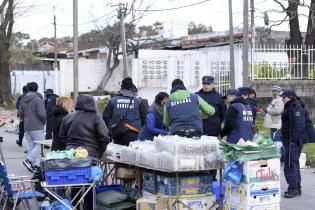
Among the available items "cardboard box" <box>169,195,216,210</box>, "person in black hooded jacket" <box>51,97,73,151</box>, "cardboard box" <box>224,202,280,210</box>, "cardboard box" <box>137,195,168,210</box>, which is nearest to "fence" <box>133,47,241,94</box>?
"person in black hooded jacket" <box>51,97,73,151</box>

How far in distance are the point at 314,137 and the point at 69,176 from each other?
4.48 metres

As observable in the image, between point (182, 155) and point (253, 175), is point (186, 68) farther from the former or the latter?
point (253, 175)

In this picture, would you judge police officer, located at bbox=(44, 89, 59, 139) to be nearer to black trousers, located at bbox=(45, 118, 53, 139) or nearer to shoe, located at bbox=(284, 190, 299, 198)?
black trousers, located at bbox=(45, 118, 53, 139)

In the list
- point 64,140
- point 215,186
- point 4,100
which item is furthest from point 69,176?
point 4,100

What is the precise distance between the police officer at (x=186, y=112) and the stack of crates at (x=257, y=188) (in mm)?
1570

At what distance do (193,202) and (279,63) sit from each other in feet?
48.8

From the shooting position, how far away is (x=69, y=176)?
23.8ft

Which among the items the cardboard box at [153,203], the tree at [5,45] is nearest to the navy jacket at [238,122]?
the cardboard box at [153,203]

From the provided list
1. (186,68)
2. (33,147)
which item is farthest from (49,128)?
(186,68)

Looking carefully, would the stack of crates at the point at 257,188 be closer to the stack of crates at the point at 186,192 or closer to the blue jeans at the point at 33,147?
the stack of crates at the point at 186,192

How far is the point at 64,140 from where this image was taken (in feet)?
27.6

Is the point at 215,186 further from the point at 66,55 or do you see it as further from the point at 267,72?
the point at 66,55

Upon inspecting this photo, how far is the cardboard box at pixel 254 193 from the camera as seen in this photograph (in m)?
6.84

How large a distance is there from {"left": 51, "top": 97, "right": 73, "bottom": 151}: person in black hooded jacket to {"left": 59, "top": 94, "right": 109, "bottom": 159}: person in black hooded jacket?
581 mm
